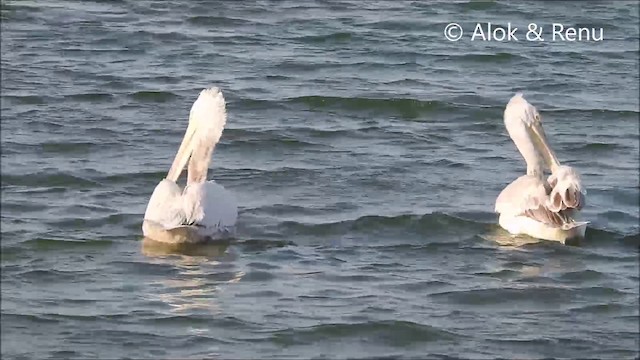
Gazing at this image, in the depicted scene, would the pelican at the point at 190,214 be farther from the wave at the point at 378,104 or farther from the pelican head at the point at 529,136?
the wave at the point at 378,104

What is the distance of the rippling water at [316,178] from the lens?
8.52 metres

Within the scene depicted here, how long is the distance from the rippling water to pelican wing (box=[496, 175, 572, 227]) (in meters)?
0.18

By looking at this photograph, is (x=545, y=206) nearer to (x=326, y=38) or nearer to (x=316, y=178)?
(x=316, y=178)

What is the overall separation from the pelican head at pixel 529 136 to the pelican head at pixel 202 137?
207cm

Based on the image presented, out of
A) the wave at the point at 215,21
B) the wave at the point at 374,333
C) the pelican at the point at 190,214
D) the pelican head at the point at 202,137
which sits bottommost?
the wave at the point at 374,333

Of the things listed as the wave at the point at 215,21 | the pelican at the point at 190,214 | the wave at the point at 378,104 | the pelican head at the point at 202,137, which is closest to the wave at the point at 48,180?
the pelican head at the point at 202,137

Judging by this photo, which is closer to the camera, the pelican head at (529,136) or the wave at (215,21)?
the pelican head at (529,136)

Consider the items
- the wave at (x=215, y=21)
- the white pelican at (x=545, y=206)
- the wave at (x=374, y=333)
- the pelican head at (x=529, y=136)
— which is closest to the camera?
the wave at (x=374, y=333)

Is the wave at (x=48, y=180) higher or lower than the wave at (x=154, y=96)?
lower

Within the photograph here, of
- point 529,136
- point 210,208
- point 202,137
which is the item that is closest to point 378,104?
point 529,136

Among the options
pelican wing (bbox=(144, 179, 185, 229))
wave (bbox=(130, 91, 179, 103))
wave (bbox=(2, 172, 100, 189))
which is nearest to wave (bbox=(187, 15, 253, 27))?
wave (bbox=(130, 91, 179, 103))

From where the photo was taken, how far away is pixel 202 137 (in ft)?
35.9

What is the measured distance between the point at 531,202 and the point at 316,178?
170cm

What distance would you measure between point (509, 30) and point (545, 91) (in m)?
2.46
